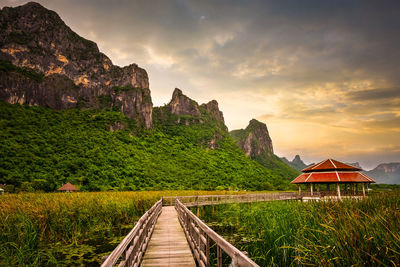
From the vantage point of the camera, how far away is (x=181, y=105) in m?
143

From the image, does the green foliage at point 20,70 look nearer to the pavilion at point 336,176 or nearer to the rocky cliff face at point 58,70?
the rocky cliff face at point 58,70

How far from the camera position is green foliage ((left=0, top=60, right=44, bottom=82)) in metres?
82.5

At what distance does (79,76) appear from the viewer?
10538cm

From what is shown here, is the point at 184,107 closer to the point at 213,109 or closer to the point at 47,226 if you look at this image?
the point at 213,109

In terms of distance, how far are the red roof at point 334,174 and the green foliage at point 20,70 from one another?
105m

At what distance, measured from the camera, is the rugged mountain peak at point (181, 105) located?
14200cm

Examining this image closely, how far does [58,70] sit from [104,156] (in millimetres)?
61595

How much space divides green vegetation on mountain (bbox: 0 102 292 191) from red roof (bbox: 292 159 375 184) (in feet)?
107

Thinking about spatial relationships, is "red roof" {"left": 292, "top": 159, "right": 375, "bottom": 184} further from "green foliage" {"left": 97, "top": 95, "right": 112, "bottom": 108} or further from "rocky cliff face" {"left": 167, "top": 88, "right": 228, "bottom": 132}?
"rocky cliff face" {"left": 167, "top": 88, "right": 228, "bottom": 132}

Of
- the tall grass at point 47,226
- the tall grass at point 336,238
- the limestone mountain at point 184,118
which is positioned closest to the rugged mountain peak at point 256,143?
the limestone mountain at point 184,118

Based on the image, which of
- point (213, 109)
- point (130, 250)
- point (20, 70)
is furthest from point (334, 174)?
point (213, 109)

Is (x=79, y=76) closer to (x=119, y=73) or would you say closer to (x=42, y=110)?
(x=119, y=73)

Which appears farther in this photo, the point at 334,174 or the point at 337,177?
the point at 334,174

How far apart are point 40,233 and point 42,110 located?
91422mm
